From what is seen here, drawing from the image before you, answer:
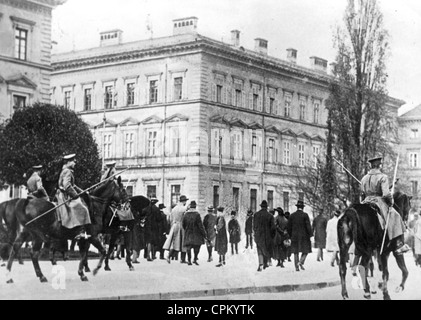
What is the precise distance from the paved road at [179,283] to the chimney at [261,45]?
5365 mm

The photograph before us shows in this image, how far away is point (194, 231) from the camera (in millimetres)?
20391

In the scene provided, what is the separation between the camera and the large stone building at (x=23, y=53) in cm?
1770

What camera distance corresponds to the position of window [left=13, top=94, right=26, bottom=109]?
20.5m

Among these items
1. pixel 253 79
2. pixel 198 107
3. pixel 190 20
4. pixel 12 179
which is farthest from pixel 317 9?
pixel 12 179

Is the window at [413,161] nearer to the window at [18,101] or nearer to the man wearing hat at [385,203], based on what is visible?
the man wearing hat at [385,203]

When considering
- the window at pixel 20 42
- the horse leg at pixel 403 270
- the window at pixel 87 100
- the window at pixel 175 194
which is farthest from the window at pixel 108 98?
the horse leg at pixel 403 270

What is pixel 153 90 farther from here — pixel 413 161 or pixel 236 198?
pixel 413 161

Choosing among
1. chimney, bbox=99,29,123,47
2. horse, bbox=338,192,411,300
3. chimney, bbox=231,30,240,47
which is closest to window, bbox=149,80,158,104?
chimney, bbox=99,29,123,47

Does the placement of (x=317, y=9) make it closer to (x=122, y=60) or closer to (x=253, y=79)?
(x=253, y=79)

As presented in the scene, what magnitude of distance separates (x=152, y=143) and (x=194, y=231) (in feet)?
9.61

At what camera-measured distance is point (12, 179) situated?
16.8 metres

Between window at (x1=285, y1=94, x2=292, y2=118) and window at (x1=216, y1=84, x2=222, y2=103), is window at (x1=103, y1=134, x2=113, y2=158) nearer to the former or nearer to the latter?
window at (x1=216, y1=84, x2=222, y2=103)

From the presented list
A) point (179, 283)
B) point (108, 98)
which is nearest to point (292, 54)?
point (179, 283)

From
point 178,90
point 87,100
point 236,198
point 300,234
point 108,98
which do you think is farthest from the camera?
point 108,98
